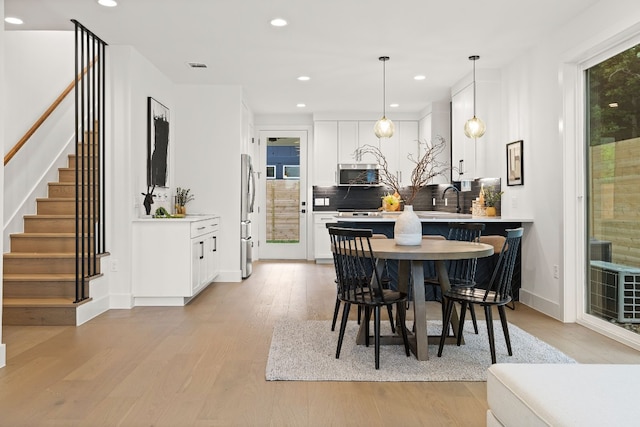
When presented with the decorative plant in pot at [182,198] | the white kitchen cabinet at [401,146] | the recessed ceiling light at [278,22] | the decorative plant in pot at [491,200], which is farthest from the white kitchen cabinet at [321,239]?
the recessed ceiling light at [278,22]

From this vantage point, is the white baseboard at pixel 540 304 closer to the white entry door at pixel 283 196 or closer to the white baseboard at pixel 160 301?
the white baseboard at pixel 160 301

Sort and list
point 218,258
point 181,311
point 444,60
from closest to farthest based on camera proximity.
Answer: point 181,311, point 444,60, point 218,258

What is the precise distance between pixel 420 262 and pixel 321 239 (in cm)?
489

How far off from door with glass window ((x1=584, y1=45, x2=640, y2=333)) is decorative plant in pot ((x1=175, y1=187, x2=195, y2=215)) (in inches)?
169

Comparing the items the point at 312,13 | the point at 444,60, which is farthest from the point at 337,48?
the point at 444,60

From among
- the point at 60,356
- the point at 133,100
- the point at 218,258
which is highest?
the point at 133,100

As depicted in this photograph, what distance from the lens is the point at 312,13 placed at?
12.8 ft

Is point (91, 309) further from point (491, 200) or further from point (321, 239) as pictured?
point (321, 239)

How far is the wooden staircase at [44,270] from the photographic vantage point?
3982 mm

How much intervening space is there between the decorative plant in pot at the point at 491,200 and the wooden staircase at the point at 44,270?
400cm

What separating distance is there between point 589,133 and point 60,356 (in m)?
4.35

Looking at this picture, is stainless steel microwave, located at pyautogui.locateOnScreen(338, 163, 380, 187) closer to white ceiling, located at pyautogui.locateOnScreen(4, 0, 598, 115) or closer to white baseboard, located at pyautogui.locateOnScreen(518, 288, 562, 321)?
white ceiling, located at pyautogui.locateOnScreen(4, 0, 598, 115)

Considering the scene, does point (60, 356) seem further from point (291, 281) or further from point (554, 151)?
point (554, 151)

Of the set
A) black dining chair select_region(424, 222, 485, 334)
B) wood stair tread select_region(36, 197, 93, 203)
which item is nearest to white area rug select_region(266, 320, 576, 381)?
black dining chair select_region(424, 222, 485, 334)
